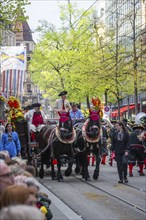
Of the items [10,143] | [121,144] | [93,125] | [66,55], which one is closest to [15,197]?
[10,143]

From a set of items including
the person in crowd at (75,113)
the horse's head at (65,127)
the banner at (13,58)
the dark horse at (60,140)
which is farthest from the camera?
the banner at (13,58)

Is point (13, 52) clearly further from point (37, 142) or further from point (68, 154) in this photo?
point (68, 154)

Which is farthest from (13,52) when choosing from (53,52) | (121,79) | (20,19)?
(53,52)

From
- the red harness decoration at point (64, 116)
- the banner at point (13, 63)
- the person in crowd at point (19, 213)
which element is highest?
the banner at point (13, 63)

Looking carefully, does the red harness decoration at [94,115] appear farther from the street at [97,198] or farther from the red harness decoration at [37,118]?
the red harness decoration at [37,118]

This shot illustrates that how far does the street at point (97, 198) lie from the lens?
12805 millimetres

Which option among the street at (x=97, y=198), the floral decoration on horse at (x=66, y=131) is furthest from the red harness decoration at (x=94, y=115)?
the street at (x=97, y=198)

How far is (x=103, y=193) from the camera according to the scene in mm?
16453

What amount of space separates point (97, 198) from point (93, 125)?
3.97 metres

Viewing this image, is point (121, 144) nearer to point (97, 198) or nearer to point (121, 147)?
point (121, 147)

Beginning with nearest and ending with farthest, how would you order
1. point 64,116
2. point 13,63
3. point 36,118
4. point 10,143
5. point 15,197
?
point 15,197 → point 10,143 → point 64,116 → point 36,118 → point 13,63

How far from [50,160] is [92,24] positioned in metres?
30.2

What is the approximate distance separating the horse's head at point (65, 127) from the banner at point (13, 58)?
432 inches

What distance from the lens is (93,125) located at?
19.0 m
